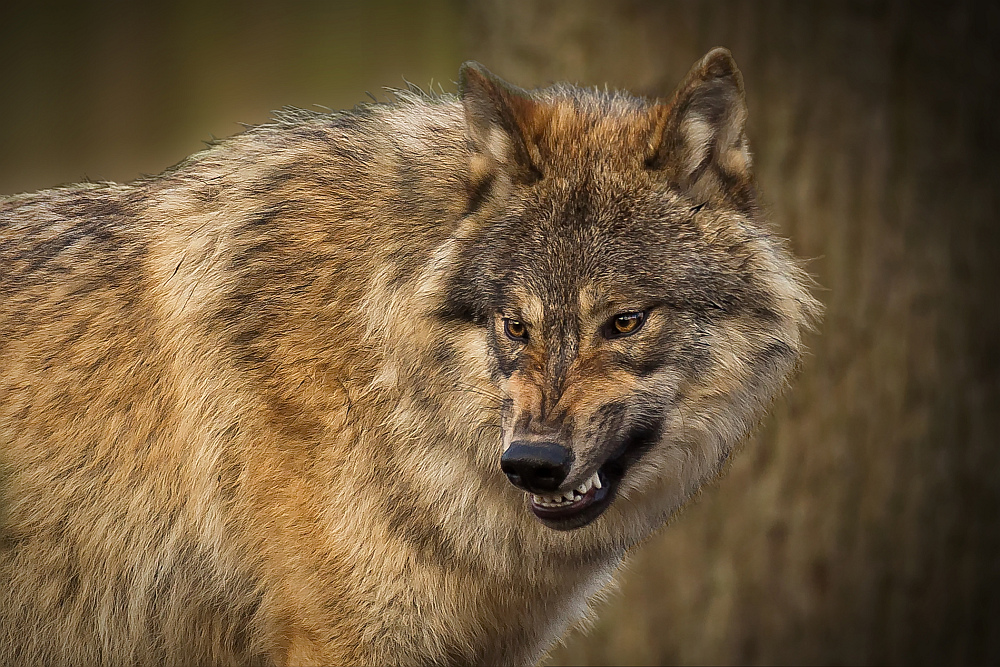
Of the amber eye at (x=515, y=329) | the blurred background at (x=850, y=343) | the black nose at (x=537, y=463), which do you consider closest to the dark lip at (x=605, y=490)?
the black nose at (x=537, y=463)

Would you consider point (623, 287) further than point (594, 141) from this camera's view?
No

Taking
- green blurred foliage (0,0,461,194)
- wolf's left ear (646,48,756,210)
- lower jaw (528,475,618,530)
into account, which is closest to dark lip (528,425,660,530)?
lower jaw (528,475,618,530)

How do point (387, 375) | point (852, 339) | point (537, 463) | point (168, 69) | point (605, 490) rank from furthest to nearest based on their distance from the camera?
point (168, 69), point (852, 339), point (387, 375), point (605, 490), point (537, 463)

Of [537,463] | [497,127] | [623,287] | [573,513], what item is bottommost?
[573,513]

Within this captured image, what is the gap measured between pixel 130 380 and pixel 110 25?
251 inches

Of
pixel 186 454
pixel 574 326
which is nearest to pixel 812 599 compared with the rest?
pixel 574 326

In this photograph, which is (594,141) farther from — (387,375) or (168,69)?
(168,69)

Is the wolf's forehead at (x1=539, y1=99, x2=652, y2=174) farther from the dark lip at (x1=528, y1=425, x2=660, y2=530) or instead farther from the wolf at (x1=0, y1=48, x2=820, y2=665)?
the dark lip at (x1=528, y1=425, x2=660, y2=530)

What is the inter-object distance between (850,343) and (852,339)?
2cm

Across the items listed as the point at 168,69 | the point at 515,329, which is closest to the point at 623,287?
the point at 515,329

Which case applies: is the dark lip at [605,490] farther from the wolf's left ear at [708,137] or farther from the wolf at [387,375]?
the wolf's left ear at [708,137]

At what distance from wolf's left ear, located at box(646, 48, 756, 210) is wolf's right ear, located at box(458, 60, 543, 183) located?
1.30ft

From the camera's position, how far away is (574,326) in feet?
10.3

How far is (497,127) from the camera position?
10.9 feet
